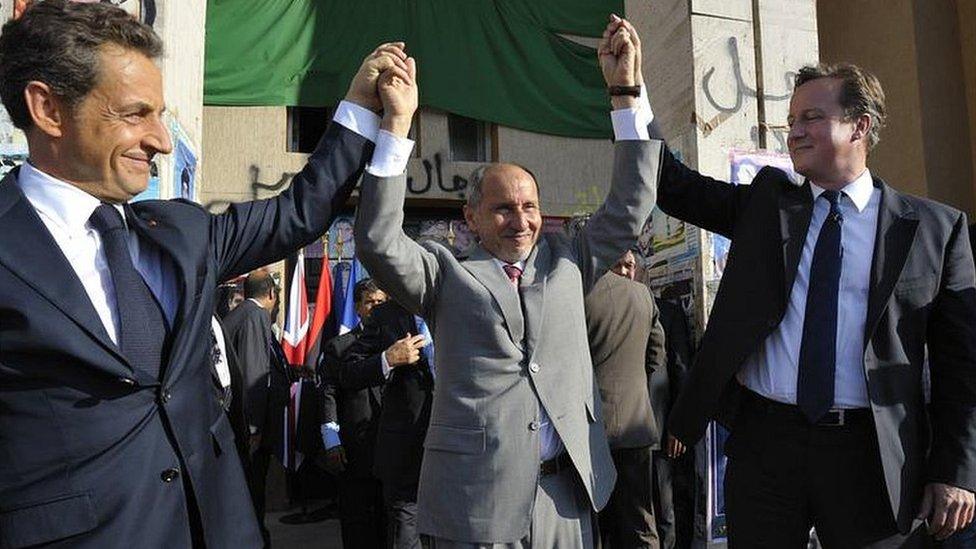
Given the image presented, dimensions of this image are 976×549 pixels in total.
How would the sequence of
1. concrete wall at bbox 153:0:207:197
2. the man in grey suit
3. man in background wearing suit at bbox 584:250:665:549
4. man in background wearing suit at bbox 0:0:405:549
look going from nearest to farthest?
1. man in background wearing suit at bbox 0:0:405:549
2. the man in grey suit
3. concrete wall at bbox 153:0:207:197
4. man in background wearing suit at bbox 584:250:665:549

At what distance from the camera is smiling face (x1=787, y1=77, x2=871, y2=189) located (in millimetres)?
2543

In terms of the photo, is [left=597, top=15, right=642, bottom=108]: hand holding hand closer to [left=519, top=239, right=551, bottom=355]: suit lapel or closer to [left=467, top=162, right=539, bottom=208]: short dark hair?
[left=467, top=162, right=539, bottom=208]: short dark hair

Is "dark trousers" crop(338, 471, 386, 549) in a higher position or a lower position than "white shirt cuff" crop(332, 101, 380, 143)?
lower

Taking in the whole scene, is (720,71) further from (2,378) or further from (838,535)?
(2,378)

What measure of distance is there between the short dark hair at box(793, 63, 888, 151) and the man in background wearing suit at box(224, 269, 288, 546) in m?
3.86

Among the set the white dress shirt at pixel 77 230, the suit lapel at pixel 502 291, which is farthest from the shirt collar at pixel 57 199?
the suit lapel at pixel 502 291

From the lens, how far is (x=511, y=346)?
90.4 inches

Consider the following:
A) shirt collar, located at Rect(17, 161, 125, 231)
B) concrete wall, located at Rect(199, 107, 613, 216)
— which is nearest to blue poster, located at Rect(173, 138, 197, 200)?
shirt collar, located at Rect(17, 161, 125, 231)

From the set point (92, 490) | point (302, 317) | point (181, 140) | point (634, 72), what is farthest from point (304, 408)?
point (92, 490)

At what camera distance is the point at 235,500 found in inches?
63.6

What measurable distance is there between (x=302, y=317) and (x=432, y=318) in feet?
17.6

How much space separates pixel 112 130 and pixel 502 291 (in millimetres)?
1173

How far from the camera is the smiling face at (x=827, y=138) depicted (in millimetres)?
2543

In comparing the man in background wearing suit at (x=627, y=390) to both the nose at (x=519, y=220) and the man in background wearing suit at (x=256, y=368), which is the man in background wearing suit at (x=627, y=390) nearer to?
the nose at (x=519, y=220)
